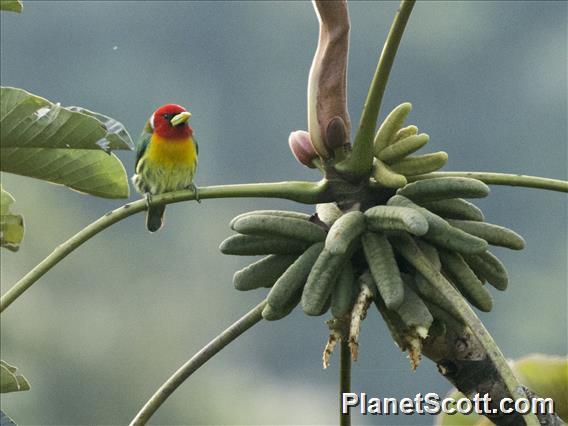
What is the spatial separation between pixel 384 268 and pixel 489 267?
299 millimetres

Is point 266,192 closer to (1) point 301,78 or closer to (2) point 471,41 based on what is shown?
(1) point 301,78

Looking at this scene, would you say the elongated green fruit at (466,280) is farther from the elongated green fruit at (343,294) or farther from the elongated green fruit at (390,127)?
the elongated green fruit at (390,127)

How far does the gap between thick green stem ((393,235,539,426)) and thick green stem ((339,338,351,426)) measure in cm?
26

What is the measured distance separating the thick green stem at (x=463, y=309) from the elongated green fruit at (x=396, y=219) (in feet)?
0.20

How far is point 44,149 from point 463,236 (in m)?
0.97

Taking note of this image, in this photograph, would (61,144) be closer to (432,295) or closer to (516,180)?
(432,295)

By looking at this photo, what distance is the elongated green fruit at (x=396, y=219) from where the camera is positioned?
2854mm

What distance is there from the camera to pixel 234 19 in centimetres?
4781

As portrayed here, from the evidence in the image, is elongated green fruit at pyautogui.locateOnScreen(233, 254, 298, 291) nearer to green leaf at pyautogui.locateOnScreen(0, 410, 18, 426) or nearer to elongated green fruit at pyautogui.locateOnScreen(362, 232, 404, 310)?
elongated green fruit at pyautogui.locateOnScreen(362, 232, 404, 310)

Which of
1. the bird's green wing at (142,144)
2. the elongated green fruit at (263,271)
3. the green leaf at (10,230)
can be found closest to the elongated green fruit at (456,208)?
the elongated green fruit at (263,271)

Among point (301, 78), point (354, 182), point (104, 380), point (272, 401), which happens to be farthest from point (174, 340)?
point (354, 182)

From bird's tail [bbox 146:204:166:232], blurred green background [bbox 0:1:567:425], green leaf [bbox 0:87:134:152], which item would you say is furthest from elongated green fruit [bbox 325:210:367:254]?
blurred green background [bbox 0:1:567:425]

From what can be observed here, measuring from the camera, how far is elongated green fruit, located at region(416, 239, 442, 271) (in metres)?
3.00

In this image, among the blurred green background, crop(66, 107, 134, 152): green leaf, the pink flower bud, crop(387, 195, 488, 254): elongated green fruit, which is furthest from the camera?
the blurred green background
